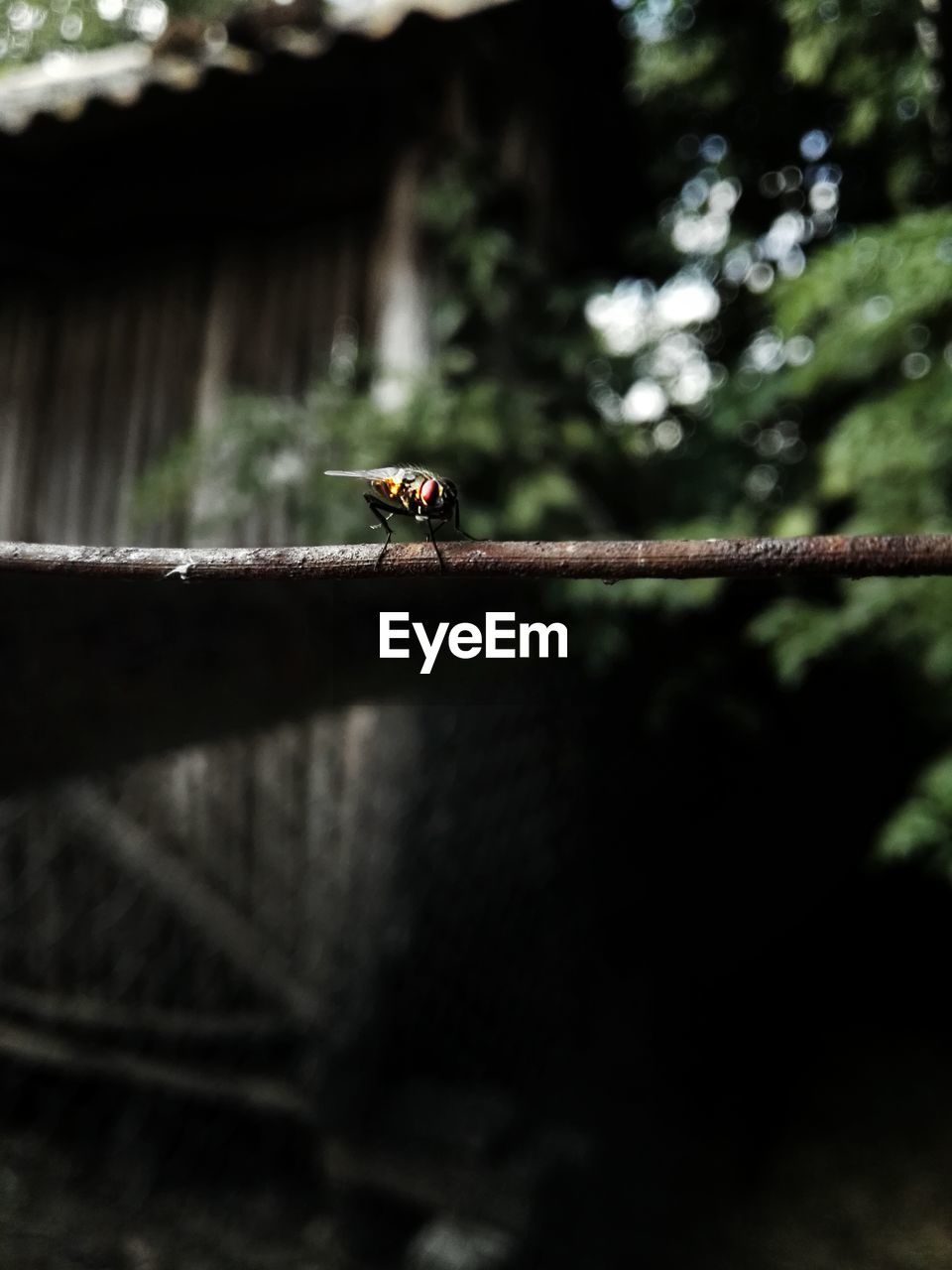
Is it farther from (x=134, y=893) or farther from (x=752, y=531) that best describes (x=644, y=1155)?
(x=752, y=531)

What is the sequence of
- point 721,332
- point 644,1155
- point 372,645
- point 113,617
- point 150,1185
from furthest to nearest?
point 721,332
point 644,1155
point 150,1185
point 372,645
point 113,617

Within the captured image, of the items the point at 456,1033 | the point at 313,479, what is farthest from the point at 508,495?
the point at 456,1033

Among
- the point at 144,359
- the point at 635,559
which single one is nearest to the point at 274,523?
the point at 144,359

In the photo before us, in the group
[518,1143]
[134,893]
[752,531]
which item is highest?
[752,531]

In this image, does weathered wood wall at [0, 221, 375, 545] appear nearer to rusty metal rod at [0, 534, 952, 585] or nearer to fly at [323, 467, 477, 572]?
fly at [323, 467, 477, 572]

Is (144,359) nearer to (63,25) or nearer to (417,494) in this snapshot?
(417,494)

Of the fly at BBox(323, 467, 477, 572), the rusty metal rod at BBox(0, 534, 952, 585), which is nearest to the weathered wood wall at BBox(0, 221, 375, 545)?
the fly at BBox(323, 467, 477, 572)
